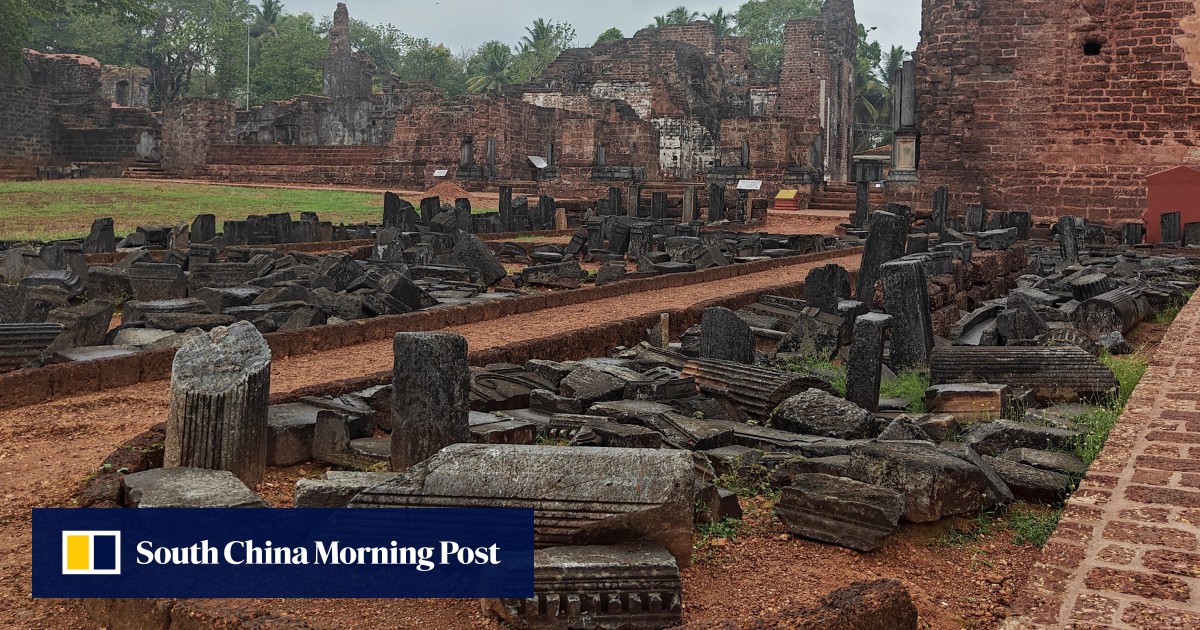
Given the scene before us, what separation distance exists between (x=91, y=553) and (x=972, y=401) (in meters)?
4.50

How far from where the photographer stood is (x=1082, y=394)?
627 cm

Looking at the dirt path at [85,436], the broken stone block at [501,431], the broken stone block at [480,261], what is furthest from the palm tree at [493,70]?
the broken stone block at [501,431]

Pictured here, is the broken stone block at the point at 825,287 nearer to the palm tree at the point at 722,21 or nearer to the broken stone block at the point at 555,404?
the broken stone block at the point at 555,404

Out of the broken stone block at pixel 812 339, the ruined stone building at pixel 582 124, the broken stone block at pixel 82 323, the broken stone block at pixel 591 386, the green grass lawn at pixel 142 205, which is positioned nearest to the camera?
the broken stone block at pixel 591 386

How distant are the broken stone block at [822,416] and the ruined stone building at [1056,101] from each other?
16377 mm

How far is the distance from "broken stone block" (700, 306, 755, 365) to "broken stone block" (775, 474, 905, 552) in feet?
10.7

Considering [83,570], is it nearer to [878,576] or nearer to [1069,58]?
[878,576]

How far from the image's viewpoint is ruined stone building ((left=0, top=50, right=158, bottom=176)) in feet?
111

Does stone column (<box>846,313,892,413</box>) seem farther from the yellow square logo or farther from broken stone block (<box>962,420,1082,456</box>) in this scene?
the yellow square logo

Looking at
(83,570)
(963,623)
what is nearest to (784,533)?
(963,623)

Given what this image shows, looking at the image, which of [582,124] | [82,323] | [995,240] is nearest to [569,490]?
[82,323]

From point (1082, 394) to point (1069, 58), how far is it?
15818mm

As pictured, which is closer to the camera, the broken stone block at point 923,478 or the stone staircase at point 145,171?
the broken stone block at point 923,478

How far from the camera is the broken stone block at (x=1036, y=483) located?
168 inches
